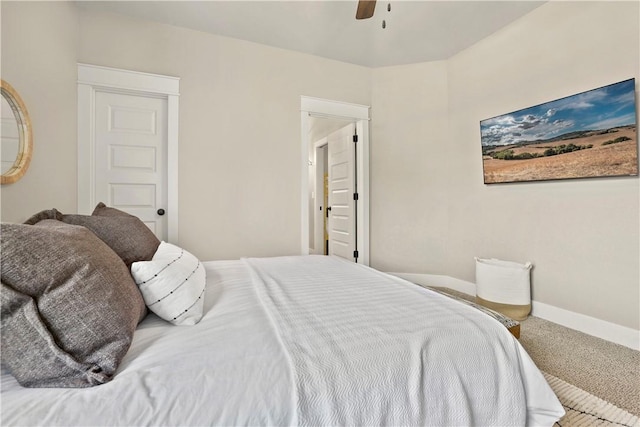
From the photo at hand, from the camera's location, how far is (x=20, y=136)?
1.77m

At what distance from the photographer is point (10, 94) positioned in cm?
163

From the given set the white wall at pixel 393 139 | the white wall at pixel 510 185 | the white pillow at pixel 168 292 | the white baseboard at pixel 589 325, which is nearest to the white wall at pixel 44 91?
the white wall at pixel 393 139

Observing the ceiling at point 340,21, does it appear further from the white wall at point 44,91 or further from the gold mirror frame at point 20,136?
the gold mirror frame at point 20,136

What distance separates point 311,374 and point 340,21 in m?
3.01

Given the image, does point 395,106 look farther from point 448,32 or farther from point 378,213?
point 378,213

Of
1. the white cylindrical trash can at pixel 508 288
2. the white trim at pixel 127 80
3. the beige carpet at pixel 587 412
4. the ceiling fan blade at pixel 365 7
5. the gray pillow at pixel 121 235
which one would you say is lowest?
the beige carpet at pixel 587 412

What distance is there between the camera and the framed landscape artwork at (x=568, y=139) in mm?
2111

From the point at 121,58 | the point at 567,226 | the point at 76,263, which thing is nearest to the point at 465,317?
the point at 76,263

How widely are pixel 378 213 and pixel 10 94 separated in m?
3.27

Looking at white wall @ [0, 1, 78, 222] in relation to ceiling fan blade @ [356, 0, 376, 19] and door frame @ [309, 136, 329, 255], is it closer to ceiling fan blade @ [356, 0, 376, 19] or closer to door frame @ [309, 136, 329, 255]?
ceiling fan blade @ [356, 0, 376, 19]

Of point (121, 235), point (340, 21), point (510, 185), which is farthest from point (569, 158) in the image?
point (121, 235)

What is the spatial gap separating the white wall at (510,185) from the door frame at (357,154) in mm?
149

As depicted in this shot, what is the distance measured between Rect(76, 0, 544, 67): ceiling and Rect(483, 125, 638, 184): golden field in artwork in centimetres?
122

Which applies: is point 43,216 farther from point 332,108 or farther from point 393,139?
point 393,139
